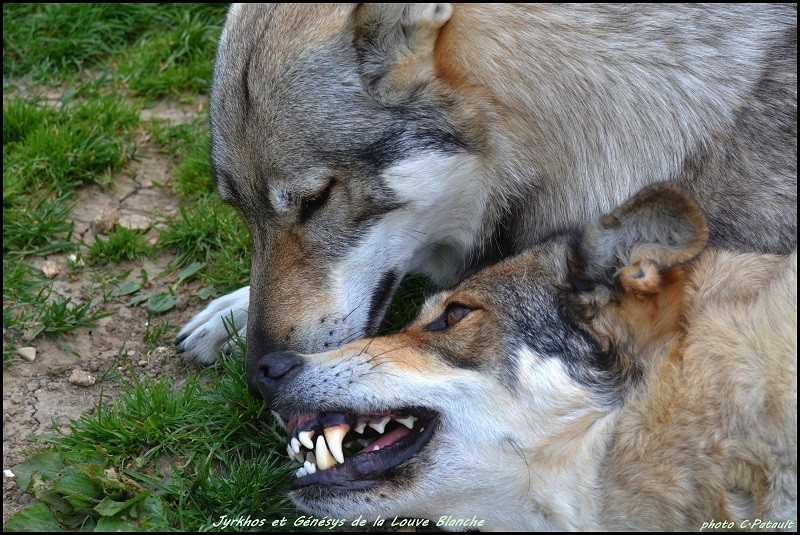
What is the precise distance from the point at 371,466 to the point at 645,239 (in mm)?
1250

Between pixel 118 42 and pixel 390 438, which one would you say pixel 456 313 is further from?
pixel 118 42

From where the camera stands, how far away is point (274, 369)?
345cm

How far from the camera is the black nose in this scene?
11.3ft

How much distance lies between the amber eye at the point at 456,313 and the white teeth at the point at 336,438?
55 cm

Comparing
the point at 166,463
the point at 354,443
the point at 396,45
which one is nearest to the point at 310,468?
the point at 354,443

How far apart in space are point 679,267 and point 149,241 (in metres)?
3.32

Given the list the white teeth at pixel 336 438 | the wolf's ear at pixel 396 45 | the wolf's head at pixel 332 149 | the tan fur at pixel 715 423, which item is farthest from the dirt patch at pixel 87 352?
the tan fur at pixel 715 423

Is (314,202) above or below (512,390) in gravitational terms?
above

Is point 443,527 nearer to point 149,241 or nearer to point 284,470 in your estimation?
point 284,470

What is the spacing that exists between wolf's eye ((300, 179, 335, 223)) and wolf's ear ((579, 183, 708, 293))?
105 cm

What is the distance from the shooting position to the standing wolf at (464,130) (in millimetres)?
3678

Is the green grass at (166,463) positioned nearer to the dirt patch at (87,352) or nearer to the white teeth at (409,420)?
the dirt patch at (87,352)

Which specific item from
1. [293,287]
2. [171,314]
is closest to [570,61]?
[293,287]

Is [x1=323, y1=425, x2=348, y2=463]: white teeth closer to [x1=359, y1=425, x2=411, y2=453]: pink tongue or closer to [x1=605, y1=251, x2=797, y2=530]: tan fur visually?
[x1=359, y1=425, x2=411, y2=453]: pink tongue
